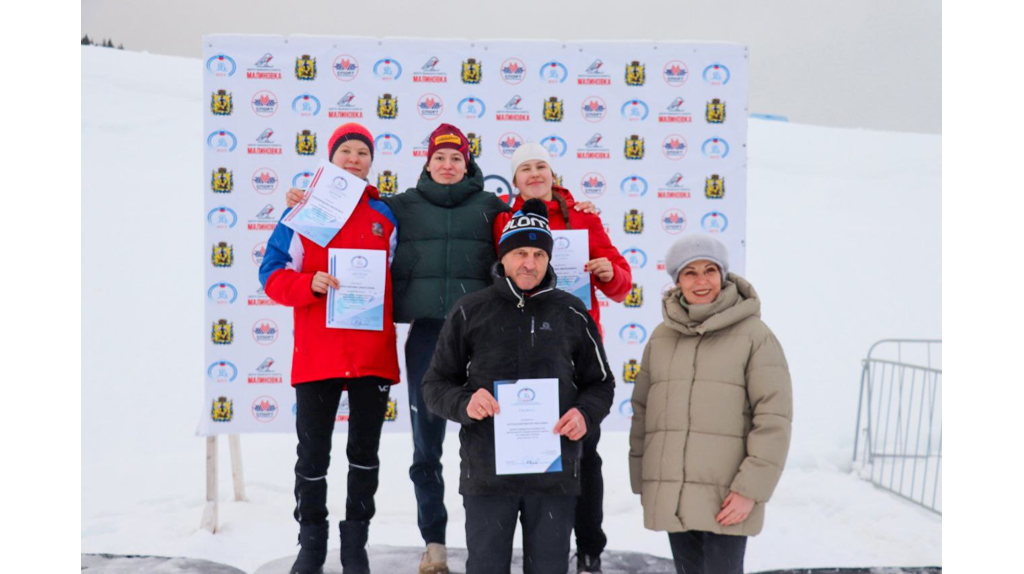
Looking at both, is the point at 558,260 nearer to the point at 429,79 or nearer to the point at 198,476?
the point at 429,79

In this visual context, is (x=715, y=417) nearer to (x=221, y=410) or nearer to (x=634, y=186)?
(x=634, y=186)

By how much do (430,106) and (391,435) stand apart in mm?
4024

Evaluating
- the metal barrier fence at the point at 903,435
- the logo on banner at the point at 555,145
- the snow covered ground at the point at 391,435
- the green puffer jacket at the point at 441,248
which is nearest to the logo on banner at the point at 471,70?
the logo on banner at the point at 555,145

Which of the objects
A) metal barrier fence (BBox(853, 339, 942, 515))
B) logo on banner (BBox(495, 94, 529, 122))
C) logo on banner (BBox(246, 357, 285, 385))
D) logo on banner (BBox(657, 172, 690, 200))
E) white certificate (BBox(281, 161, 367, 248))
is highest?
logo on banner (BBox(495, 94, 529, 122))

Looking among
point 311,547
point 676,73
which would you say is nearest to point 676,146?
point 676,73

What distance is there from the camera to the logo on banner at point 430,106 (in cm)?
438

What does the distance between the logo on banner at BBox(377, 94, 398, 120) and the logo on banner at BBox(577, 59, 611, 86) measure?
105 centimetres

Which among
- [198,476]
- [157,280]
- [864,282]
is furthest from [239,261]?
[864,282]

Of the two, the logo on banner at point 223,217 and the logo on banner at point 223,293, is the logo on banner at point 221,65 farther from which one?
the logo on banner at point 223,293

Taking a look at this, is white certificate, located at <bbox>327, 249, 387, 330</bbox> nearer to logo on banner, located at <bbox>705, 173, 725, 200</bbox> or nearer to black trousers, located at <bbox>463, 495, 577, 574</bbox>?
black trousers, located at <bbox>463, 495, 577, 574</bbox>

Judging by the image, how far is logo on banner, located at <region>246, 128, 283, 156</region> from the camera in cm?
430

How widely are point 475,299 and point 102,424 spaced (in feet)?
21.8

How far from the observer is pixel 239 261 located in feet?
14.2

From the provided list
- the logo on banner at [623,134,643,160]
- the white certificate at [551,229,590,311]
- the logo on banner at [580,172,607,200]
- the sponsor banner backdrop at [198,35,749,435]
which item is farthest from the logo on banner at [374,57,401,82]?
the white certificate at [551,229,590,311]
